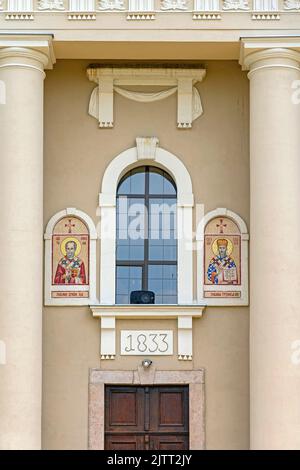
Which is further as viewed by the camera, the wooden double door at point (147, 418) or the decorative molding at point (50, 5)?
the wooden double door at point (147, 418)

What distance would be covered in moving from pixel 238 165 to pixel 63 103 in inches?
118

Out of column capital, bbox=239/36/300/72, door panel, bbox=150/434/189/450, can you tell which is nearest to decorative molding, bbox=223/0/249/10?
column capital, bbox=239/36/300/72

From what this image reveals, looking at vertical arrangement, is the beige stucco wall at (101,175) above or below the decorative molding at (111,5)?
below

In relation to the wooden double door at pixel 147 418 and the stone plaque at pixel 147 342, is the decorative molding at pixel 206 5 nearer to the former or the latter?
the stone plaque at pixel 147 342

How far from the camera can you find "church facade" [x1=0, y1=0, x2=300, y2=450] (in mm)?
19281

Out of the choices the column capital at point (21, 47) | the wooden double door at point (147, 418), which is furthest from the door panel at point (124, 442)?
the column capital at point (21, 47)

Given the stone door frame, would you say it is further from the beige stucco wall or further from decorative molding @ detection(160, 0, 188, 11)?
decorative molding @ detection(160, 0, 188, 11)

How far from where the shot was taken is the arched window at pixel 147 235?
68.2ft

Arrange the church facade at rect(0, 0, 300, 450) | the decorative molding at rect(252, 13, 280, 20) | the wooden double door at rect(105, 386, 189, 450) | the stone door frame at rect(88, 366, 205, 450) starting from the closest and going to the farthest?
the church facade at rect(0, 0, 300, 450) → the decorative molding at rect(252, 13, 280, 20) → the stone door frame at rect(88, 366, 205, 450) → the wooden double door at rect(105, 386, 189, 450)

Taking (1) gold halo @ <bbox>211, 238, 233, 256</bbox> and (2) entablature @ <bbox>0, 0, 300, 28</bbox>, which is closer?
(2) entablature @ <bbox>0, 0, 300, 28</bbox>

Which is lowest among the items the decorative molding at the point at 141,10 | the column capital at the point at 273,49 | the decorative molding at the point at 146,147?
the decorative molding at the point at 146,147

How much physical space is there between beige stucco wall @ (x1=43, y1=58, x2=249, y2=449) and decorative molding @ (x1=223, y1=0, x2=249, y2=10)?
1.34 m

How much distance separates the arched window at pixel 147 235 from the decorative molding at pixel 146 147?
0.33 m
